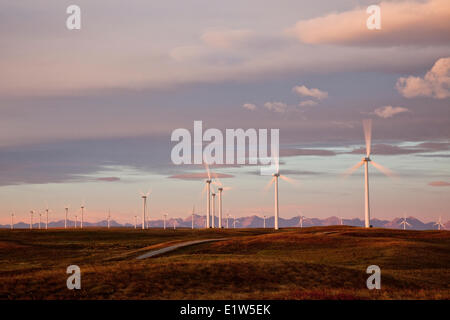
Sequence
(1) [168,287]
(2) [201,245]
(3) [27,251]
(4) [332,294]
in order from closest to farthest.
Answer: (4) [332,294], (1) [168,287], (2) [201,245], (3) [27,251]

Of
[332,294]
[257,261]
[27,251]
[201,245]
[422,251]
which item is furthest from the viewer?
[27,251]

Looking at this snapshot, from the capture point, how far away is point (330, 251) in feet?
276

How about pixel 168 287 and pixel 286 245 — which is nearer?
pixel 168 287
